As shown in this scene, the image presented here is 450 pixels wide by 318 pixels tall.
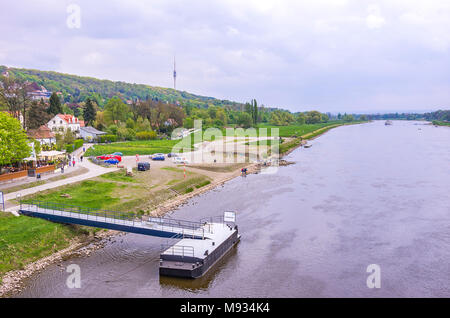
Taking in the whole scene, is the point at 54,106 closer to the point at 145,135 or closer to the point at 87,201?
the point at 145,135

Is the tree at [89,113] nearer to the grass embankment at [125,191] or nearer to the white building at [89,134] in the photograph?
the white building at [89,134]

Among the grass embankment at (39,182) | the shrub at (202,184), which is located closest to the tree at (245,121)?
the shrub at (202,184)

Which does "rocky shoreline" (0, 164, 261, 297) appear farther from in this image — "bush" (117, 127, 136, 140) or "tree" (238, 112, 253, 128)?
"tree" (238, 112, 253, 128)

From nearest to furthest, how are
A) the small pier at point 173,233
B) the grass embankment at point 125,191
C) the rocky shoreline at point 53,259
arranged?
the rocky shoreline at point 53,259 < the small pier at point 173,233 < the grass embankment at point 125,191


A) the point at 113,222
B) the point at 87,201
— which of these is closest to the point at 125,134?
the point at 87,201

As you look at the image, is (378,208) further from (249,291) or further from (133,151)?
(133,151)

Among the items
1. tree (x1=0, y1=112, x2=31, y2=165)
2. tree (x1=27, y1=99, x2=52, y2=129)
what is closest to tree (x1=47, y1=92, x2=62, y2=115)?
tree (x1=27, y1=99, x2=52, y2=129)

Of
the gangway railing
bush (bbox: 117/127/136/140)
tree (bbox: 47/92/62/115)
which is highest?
tree (bbox: 47/92/62/115)
